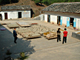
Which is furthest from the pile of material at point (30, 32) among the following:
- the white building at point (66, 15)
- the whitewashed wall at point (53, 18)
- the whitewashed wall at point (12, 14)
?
the whitewashed wall at point (12, 14)

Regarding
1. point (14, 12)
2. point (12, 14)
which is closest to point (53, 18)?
point (14, 12)

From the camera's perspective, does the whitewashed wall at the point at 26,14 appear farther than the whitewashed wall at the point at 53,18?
Yes

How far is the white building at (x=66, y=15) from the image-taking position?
63.5 ft

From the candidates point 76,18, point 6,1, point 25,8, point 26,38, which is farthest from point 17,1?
point 26,38

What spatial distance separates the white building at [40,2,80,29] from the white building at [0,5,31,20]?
7.97 metres

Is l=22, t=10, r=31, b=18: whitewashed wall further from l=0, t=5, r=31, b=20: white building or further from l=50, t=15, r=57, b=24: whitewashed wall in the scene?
l=50, t=15, r=57, b=24: whitewashed wall

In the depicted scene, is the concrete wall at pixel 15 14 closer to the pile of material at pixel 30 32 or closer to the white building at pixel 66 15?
the white building at pixel 66 15

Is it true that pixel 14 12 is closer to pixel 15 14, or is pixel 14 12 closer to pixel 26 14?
pixel 15 14

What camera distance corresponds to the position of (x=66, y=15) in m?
21.5

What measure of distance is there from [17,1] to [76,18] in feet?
106

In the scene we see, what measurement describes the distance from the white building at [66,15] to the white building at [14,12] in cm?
797

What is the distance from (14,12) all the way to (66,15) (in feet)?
55.1

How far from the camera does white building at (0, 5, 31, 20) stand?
106ft

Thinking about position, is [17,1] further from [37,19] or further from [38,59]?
[38,59]
